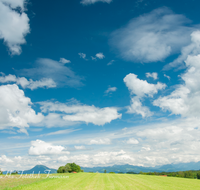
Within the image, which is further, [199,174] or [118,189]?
[199,174]

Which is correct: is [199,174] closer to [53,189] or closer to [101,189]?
[101,189]

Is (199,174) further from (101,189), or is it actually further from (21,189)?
(21,189)

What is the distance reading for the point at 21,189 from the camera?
120ft

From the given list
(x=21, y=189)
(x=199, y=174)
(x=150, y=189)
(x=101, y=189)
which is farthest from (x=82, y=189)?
(x=199, y=174)

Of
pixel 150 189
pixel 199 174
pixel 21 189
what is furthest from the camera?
pixel 199 174

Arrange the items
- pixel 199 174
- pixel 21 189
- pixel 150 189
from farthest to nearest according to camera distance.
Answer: pixel 199 174, pixel 150 189, pixel 21 189

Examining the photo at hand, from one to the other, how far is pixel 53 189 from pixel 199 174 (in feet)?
492

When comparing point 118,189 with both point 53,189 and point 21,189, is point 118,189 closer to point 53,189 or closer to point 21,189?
point 53,189

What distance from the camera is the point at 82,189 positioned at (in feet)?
127

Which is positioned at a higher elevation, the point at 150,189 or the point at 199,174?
the point at 150,189

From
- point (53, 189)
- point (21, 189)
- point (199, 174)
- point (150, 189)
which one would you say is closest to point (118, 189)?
point (150, 189)

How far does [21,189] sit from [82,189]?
49.9 ft

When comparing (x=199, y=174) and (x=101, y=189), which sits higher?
(x=101, y=189)

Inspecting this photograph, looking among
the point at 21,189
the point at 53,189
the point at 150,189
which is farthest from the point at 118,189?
the point at 21,189
